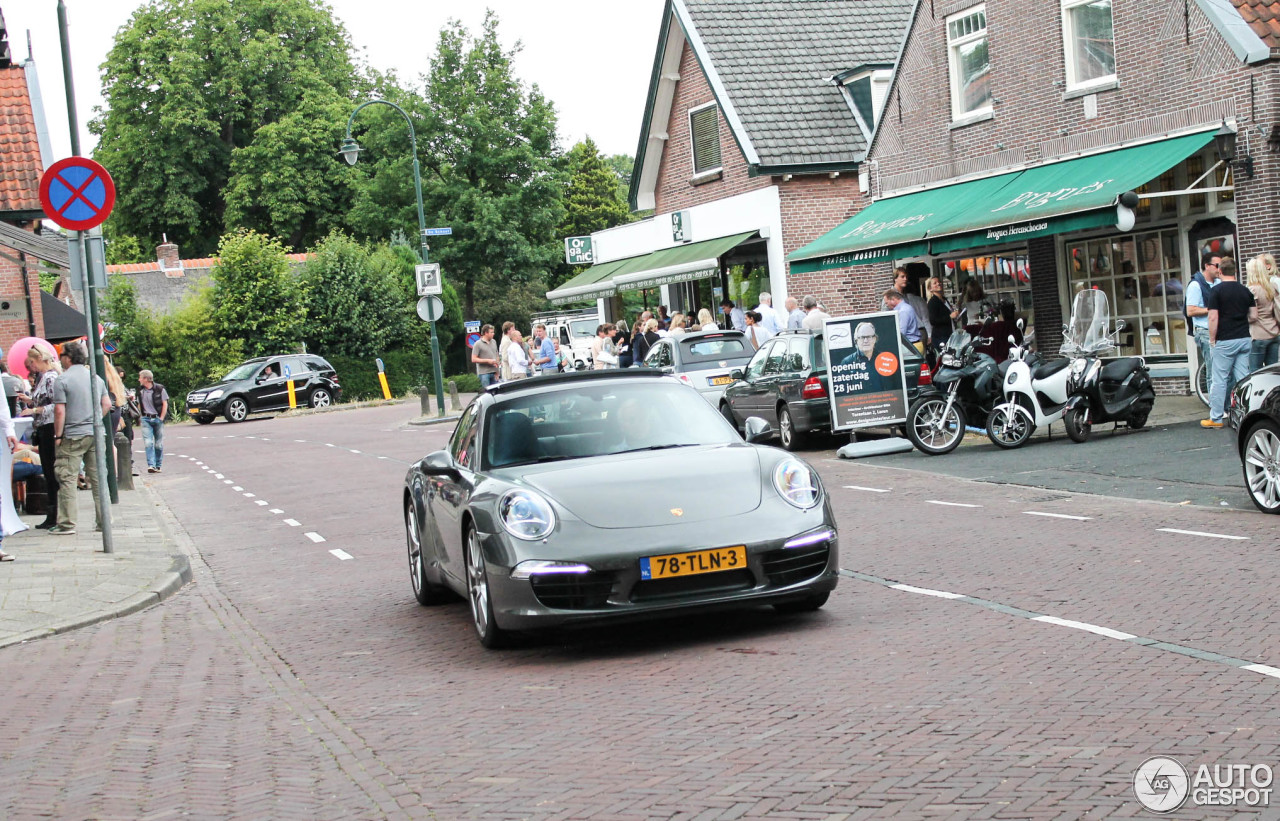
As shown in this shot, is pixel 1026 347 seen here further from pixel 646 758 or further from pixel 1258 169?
pixel 646 758

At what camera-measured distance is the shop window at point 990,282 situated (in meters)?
23.2

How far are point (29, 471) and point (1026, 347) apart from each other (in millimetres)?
11685

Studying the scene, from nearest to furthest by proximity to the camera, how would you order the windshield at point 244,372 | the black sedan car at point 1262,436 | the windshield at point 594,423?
the windshield at point 594,423 < the black sedan car at point 1262,436 < the windshield at point 244,372

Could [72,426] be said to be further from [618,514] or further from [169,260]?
[169,260]

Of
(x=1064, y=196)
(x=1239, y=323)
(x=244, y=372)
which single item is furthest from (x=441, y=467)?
(x=244, y=372)

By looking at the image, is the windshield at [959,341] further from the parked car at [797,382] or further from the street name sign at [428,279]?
the street name sign at [428,279]

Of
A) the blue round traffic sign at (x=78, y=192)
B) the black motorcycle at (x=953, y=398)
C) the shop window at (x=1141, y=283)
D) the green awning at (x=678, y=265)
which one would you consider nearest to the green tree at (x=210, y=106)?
the green awning at (x=678, y=265)

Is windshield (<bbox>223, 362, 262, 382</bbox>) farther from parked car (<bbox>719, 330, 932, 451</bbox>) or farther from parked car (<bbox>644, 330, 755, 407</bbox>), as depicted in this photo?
parked car (<bbox>719, 330, 932, 451</bbox>)

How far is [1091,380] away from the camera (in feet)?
52.4

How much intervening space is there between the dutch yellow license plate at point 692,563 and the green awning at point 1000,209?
12601 millimetres

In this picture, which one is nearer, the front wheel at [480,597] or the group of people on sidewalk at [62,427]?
the front wheel at [480,597]

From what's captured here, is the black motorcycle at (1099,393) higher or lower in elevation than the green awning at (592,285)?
lower

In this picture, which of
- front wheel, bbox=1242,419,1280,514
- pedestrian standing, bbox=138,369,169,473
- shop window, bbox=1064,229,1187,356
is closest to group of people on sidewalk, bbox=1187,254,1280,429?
front wheel, bbox=1242,419,1280,514

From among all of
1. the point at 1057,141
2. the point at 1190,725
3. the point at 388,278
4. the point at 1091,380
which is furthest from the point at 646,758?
the point at 388,278
